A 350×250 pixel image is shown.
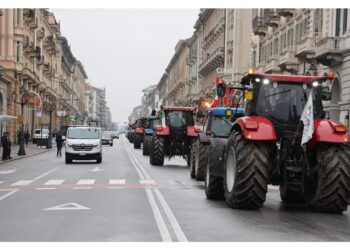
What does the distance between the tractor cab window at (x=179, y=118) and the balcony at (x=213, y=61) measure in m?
40.1

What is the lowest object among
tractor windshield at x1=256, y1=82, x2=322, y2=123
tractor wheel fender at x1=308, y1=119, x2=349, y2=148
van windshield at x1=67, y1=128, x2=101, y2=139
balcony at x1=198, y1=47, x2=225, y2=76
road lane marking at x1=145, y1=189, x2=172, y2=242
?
road lane marking at x1=145, y1=189, x2=172, y2=242

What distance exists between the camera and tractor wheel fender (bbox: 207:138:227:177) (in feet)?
44.1

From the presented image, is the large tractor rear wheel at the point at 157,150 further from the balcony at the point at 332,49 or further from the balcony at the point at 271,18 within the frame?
the balcony at the point at 271,18

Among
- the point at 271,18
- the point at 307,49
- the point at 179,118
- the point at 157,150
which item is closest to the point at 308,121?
the point at 157,150

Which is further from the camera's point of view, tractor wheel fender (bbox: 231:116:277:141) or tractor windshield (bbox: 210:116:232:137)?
tractor windshield (bbox: 210:116:232:137)

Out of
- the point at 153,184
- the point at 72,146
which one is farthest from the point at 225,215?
the point at 72,146

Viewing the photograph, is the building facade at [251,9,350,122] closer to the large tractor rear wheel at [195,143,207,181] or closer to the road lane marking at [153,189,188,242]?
the large tractor rear wheel at [195,143,207,181]

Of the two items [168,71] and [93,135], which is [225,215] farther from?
[168,71]

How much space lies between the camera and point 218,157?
44.7 ft

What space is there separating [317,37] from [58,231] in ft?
93.6

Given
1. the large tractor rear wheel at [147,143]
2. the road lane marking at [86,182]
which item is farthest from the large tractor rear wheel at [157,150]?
the large tractor rear wheel at [147,143]

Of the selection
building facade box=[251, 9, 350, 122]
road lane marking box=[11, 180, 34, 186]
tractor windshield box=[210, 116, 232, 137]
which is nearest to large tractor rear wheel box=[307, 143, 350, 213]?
tractor windshield box=[210, 116, 232, 137]

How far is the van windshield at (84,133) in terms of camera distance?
31984 millimetres

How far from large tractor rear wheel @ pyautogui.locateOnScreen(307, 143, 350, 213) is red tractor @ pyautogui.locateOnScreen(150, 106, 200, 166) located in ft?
52.1
